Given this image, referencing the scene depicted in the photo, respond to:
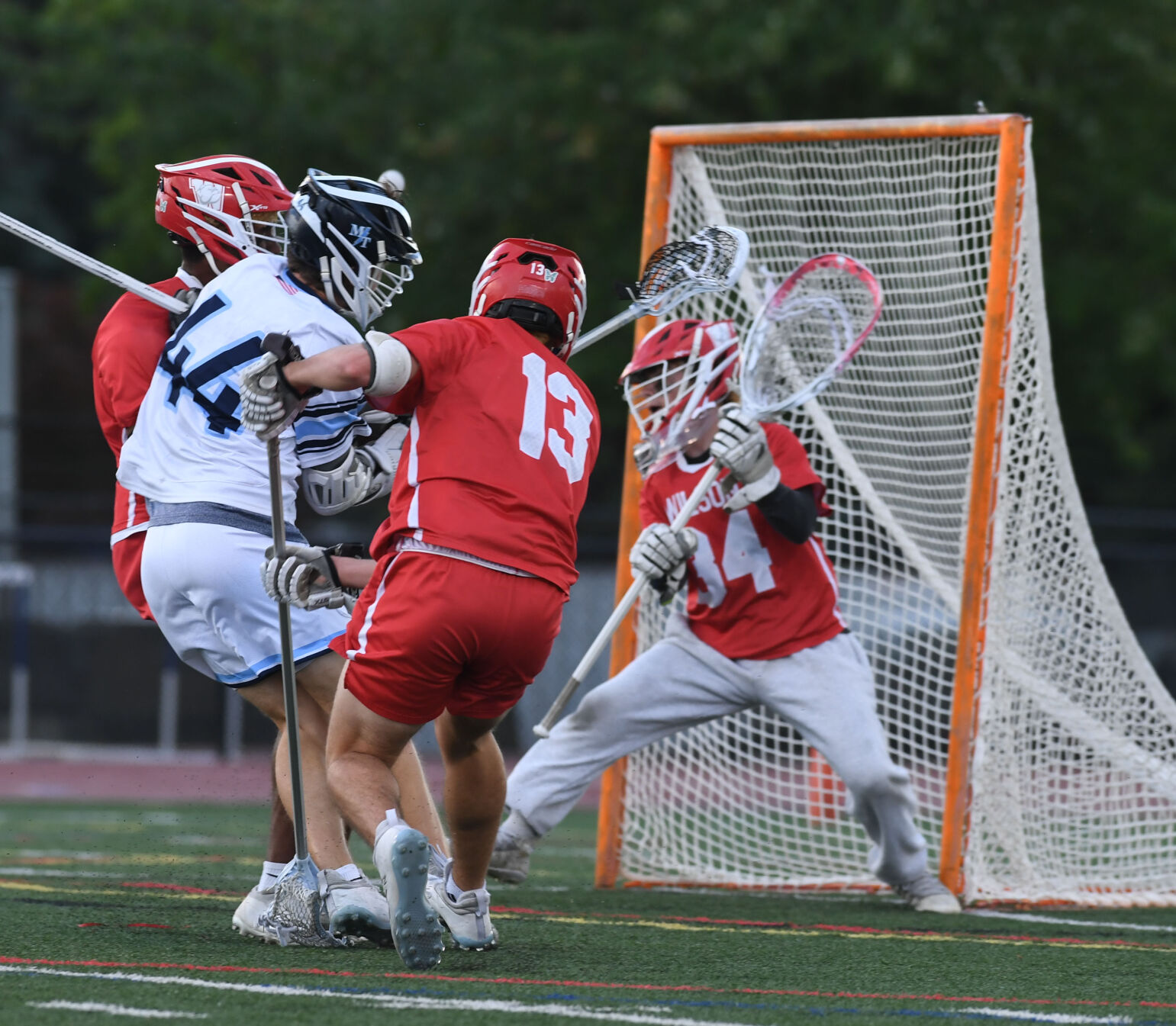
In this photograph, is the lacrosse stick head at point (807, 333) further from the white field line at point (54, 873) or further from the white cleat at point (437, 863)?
the white field line at point (54, 873)

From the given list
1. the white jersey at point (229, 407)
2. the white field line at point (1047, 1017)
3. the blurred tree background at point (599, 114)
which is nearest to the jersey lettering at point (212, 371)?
the white jersey at point (229, 407)

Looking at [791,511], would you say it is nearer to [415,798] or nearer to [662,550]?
[662,550]

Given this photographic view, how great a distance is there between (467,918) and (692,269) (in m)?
2.01

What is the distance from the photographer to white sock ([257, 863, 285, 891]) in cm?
478

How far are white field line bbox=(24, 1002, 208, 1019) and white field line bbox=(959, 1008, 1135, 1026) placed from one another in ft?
5.03

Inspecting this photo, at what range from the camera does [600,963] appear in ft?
14.4

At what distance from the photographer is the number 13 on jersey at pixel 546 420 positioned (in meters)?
4.24

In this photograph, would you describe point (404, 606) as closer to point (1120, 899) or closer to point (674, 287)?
point (674, 287)

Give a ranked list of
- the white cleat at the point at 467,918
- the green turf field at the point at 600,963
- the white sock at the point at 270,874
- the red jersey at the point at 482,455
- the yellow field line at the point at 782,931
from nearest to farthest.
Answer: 1. the green turf field at the point at 600,963
2. the red jersey at the point at 482,455
3. the white cleat at the point at 467,918
4. the white sock at the point at 270,874
5. the yellow field line at the point at 782,931

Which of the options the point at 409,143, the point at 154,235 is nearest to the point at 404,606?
the point at 409,143

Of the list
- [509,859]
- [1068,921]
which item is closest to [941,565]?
[1068,921]

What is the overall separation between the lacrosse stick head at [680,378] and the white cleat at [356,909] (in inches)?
76.0

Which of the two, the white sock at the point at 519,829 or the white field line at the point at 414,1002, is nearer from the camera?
the white field line at the point at 414,1002

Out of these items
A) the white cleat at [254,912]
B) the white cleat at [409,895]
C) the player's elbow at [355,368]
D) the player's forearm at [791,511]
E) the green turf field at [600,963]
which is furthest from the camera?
the player's forearm at [791,511]
